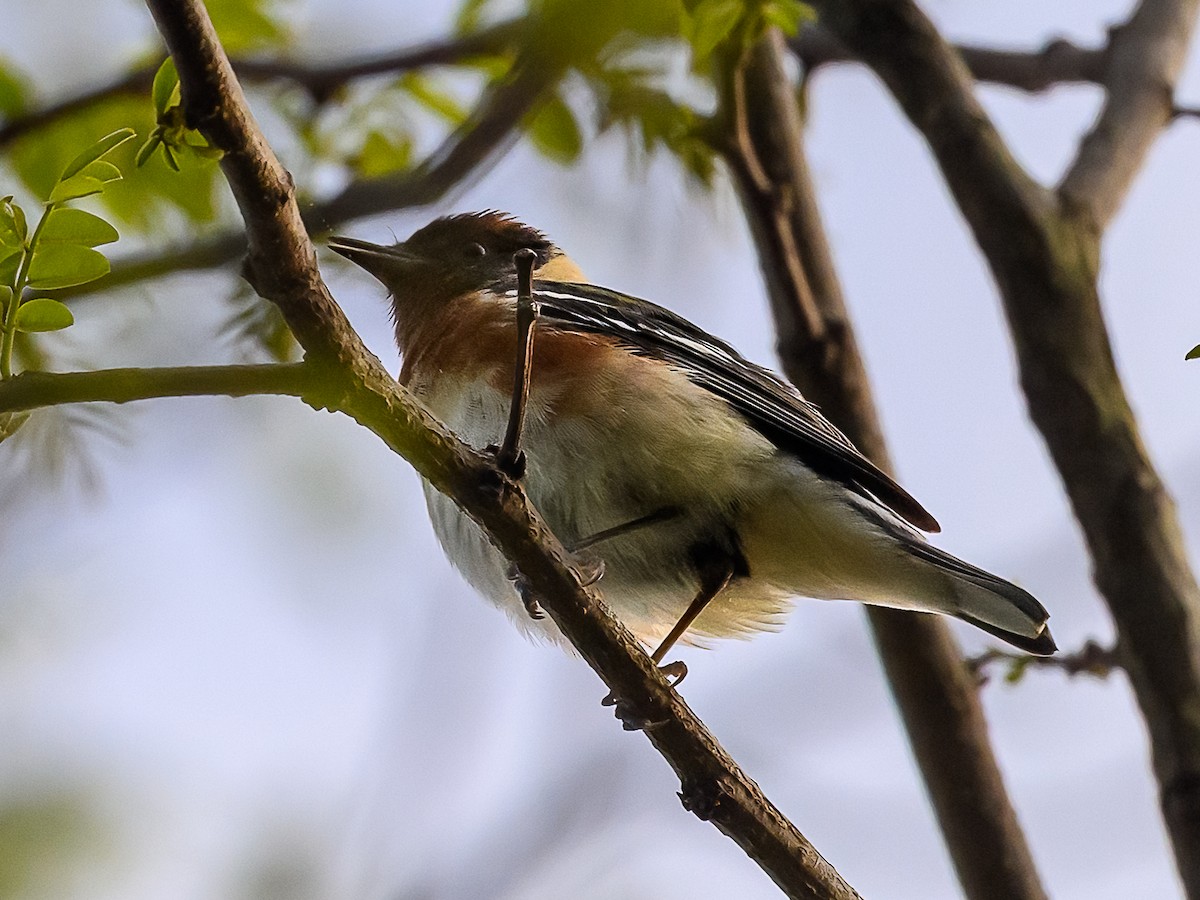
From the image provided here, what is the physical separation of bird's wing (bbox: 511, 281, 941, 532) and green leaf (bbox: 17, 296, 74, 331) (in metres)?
2.37

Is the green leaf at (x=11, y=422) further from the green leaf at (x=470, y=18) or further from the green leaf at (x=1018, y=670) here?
the green leaf at (x=1018, y=670)

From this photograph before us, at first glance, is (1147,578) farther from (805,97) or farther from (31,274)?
(31,274)

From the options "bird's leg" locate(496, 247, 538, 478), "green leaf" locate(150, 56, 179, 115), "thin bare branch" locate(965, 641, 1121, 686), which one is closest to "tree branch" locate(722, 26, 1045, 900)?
"thin bare branch" locate(965, 641, 1121, 686)

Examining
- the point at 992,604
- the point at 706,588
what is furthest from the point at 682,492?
the point at 992,604

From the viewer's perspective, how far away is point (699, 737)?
318 cm

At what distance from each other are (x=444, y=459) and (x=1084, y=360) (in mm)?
2647

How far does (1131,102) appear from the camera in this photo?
5.26m

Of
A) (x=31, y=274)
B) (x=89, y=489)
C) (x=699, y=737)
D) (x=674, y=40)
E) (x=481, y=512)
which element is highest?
(x=674, y=40)

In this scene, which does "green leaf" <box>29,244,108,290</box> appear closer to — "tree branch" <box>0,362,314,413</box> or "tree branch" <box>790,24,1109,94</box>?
"tree branch" <box>0,362,314,413</box>

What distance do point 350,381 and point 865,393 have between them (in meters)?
3.02

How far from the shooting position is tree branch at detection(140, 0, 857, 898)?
7.18ft

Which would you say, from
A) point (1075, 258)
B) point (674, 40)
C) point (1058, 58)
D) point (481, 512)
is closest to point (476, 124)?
point (674, 40)

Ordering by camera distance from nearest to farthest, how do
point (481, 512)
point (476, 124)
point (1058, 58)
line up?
point (481, 512) < point (476, 124) < point (1058, 58)

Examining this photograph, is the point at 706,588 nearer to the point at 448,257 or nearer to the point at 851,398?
the point at 851,398
